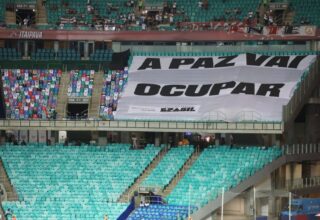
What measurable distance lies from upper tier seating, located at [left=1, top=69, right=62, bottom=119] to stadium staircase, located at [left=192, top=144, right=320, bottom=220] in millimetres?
14544

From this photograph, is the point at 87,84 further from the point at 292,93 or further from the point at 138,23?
the point at 292,93

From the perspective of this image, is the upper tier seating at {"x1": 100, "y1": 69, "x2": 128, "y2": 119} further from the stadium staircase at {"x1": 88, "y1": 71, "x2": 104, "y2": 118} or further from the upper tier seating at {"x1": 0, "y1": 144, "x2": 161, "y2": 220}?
the upper tier seating at {"x1": 0, "y1": 144, "x2": 161, "y2": 220}

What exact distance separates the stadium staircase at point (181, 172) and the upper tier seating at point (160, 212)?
5.96 ft

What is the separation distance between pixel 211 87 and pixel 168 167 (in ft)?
22.3

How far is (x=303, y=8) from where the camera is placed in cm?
6812

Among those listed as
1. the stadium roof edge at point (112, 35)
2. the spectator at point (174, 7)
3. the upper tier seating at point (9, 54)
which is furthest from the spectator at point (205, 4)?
the upper tier seating at point (9, 54)

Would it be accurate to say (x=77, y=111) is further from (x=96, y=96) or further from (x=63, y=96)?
(x=96, y=96)

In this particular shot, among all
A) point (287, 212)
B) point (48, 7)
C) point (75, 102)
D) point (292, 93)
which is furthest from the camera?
point (48, 7)

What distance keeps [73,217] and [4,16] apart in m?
19.4

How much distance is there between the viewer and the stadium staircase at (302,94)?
60250 millimetres

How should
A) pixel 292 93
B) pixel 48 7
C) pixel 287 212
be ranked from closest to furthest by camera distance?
1. pixel 287 212
2. pixel 292 93
3. pixel 48 7

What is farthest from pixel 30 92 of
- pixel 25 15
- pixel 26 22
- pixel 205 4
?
pixel 205 4

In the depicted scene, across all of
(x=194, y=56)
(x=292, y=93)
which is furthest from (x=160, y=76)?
(x=292, y=93)

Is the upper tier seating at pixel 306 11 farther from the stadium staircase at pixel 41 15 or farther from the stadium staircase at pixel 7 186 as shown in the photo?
the stadium staircase at pixel 7 186
